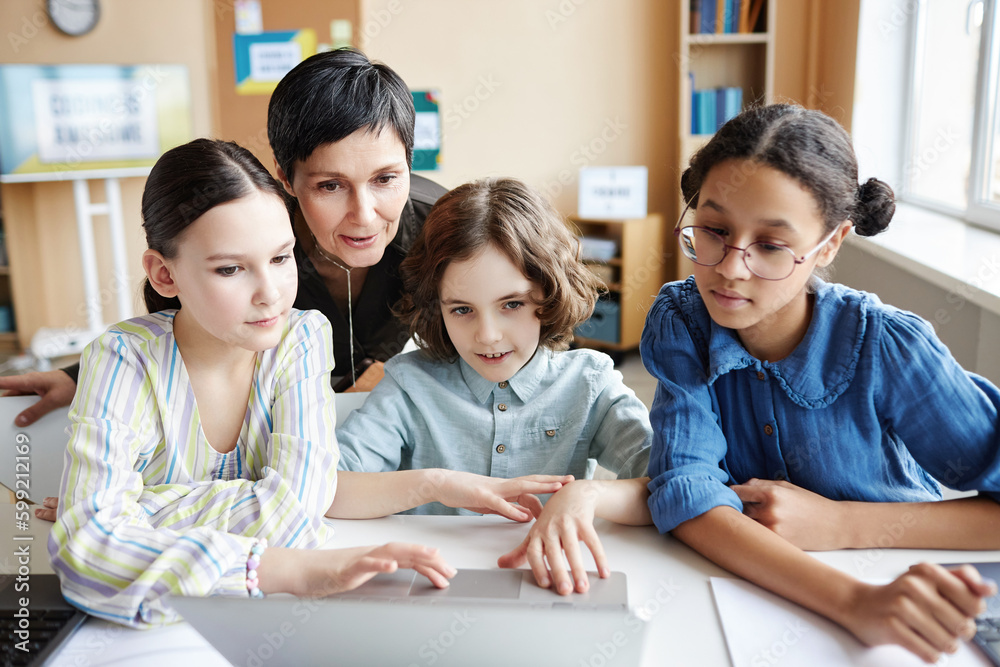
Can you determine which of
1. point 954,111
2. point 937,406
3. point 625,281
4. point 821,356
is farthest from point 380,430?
point 625,281

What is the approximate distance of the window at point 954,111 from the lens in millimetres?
2783

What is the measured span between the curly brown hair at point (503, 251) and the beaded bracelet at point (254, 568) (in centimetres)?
51

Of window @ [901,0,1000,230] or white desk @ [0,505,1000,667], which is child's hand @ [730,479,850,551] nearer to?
white desk @ [0,505,1000,667]

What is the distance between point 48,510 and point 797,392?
1.05m

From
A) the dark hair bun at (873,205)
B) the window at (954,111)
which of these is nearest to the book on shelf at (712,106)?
the window at (954,111)

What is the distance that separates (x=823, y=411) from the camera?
1.06 metres

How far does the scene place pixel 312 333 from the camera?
1179 mm

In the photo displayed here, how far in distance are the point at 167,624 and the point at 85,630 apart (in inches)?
3.2

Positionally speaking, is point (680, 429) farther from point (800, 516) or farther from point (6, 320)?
point (6, 320)

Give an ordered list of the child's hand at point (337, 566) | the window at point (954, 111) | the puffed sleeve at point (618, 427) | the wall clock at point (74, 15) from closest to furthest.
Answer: the child's hand at point (337, 566) → the puffed sleeve at point (618, 427) → the window at point (954, 111) → the wall clock at point (74, 15)

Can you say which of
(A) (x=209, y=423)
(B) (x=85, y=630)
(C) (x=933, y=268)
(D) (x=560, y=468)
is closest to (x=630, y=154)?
(C) (x=933, y=268)

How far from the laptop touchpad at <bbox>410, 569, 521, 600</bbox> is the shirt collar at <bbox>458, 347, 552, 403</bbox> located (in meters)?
0.44

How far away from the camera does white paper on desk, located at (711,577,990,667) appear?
2.45 ft

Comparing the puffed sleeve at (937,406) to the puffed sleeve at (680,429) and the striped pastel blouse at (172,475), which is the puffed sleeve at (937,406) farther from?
the striped pastel blouse at (172,475)
